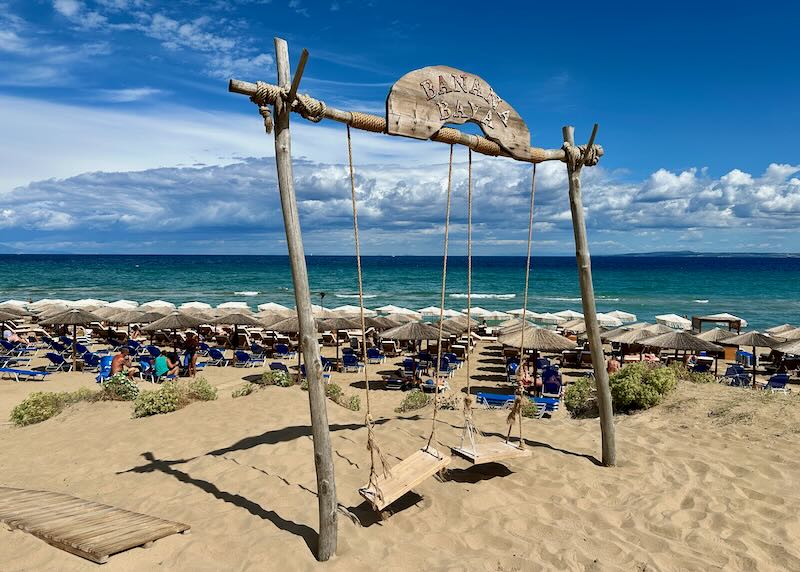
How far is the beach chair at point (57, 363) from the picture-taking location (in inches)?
664

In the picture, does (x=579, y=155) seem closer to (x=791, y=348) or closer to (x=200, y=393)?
(x=200, y=393)

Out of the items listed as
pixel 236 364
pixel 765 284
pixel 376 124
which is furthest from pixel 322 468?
pixel 765 284

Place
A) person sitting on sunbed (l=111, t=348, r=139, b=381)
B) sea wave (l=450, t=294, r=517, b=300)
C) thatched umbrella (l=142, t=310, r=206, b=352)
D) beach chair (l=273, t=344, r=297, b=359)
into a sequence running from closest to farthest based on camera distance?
person sitting on sunbed (l=111, t=348, r=139, b=381)
thatched umbrella (l=142, t=310, r=206, b=352)
beach chair (l=273, t=344, r=297, b=359)
sea wave (l=450, t=294, r=517, b=300)

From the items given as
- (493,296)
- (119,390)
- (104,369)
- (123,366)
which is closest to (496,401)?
(119,390)

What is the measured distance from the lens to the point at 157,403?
8875 mm

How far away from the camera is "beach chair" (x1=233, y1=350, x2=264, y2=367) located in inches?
719

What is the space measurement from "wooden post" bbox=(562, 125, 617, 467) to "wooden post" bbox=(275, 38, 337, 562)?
11.4ft

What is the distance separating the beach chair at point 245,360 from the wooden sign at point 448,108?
14.3m

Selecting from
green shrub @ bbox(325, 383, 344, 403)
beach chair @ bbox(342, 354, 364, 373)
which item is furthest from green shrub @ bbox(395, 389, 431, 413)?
beach chair @ bbox(342, 354, 364, 373)

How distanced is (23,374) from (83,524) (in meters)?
13.8

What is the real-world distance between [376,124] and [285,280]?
7649 centimetres

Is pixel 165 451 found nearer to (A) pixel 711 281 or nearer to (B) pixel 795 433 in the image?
(B) pixel 795 433

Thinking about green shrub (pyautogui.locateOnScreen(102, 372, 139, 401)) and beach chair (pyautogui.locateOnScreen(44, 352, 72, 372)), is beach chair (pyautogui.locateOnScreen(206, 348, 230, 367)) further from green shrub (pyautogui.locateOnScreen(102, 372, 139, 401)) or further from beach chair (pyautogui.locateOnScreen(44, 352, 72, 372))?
green shrub (pyautogui.locateOnScreen(102, 372, 139, 401))

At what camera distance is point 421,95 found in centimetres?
505
